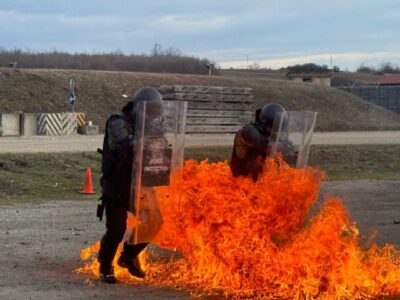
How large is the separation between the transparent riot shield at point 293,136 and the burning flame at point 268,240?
1.23ft

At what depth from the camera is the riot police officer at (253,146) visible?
7.49m

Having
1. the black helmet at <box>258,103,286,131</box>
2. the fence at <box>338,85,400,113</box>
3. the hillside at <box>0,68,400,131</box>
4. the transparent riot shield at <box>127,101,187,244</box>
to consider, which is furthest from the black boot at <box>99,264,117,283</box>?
→ the fence at <box>338,85,400,113</box>

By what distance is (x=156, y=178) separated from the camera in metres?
7.52

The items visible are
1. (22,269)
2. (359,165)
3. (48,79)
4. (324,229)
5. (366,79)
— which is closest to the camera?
(324,229)

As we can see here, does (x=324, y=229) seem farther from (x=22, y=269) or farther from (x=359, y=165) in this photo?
(x=359, y=165)

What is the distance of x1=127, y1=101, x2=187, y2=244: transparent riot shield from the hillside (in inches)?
1382

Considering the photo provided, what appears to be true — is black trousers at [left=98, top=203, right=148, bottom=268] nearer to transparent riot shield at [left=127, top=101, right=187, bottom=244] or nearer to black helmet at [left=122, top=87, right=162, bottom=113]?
transparent riot shield at [left=127, top=101, right=187, bottom=244]

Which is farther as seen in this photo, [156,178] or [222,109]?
[222,109]

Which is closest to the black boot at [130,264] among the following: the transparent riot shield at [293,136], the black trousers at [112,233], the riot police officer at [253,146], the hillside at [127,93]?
the black trousers at [112,233]

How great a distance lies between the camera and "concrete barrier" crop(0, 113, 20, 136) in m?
36.3

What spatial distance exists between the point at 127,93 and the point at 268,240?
42.7 meters

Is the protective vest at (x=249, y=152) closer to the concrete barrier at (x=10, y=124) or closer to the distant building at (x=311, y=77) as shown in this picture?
the concrete barrier at (x=10, y=124)

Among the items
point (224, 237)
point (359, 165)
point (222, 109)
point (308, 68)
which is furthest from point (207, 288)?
point (308, 68)

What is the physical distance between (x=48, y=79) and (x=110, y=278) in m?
41.1
